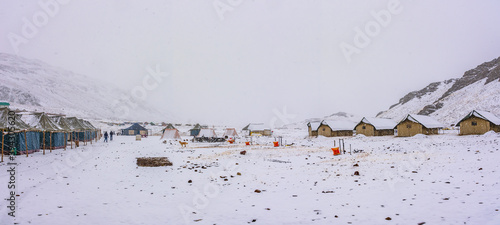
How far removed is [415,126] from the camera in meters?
48.2

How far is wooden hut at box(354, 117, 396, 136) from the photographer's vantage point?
56.4 m

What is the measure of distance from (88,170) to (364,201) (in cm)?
1668

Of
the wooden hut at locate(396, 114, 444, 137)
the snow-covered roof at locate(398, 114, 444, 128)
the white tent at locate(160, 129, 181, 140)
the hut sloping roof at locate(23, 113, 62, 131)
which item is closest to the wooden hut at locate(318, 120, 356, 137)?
the wooden hut at locate(396, 114, 444, 137)

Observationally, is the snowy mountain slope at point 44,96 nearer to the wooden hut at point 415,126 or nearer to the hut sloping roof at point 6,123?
the hut sloping roof at point 6,123

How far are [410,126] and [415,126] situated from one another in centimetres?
81

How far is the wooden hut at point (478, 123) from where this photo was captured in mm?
41062

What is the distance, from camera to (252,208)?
32.1ft

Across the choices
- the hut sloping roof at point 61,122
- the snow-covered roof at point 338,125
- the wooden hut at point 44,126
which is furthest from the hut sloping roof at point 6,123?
the snow-covered roof at point 338,125

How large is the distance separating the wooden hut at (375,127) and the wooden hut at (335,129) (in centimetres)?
367

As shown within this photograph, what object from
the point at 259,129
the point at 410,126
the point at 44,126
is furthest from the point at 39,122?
the point at 259,129

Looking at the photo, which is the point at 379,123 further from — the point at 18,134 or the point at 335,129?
the point at 18,134

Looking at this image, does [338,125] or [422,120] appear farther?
[338,125]

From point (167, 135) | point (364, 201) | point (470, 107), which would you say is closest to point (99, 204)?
point (364, 201)

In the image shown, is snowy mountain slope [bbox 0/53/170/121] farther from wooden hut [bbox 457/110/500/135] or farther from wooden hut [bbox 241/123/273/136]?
wooden hut [bbox 457/110/500/135]
